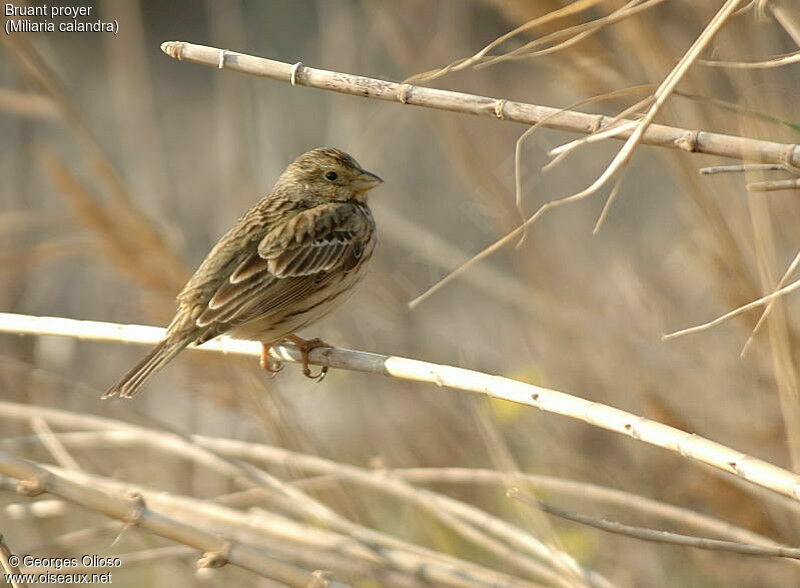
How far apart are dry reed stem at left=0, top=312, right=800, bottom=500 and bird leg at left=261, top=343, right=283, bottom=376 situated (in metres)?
0.32

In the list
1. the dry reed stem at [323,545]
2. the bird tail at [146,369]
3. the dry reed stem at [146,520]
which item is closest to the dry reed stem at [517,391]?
the bird tail at [146,369]

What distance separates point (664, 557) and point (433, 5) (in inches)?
113

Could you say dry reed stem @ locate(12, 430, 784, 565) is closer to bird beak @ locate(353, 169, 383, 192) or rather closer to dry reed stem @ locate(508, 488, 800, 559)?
dry reed stem @ locate(508, 488, 800, 559)

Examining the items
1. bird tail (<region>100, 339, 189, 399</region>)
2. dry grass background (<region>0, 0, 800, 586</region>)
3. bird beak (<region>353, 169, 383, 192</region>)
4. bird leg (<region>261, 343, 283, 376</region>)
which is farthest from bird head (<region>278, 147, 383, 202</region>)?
bird tail (<region>100, 339, 189, 399</region>)

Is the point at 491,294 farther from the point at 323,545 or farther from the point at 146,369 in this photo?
the point at 323,545

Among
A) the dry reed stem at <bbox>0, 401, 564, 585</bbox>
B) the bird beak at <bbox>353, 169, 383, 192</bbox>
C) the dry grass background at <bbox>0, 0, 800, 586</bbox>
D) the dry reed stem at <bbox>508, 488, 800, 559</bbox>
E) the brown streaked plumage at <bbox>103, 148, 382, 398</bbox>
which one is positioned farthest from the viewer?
the bird beak at <bbox>353, 169, 383, 192</bbox>

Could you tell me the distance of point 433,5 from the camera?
5645 millimetres

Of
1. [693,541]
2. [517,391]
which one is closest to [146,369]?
[517,391]

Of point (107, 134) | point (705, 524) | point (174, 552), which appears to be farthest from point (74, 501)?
point (107, 134)

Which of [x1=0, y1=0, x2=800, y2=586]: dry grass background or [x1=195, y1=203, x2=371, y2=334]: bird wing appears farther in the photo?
[x1=195, y1=203, x2=371, y2=334]: bird wing

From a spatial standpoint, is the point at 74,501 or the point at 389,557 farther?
the point at 389,557

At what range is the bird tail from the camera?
3596mm

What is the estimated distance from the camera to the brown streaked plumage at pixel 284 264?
386cm

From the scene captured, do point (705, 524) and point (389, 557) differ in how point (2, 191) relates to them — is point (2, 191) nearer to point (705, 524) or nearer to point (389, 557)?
point (389, 557)
